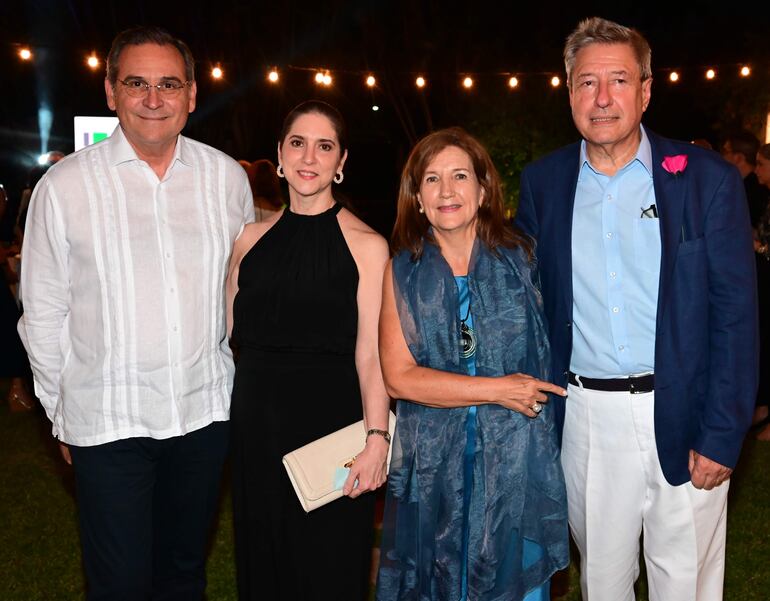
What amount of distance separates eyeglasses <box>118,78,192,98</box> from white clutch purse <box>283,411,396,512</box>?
1.30m

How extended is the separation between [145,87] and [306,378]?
1.14 meters

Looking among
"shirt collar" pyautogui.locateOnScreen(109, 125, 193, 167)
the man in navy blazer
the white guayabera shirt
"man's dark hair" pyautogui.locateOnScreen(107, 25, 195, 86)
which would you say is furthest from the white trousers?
"man's dark hair" pyautogui.locateOnScreen(107, 25, 195, 86)

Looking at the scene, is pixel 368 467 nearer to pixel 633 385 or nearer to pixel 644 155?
pixel 633 385

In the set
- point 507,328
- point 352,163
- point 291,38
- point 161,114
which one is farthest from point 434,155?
point 352,163

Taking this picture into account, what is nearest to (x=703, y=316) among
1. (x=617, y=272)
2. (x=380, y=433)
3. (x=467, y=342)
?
(x=617, y=272)

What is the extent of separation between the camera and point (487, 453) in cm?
264

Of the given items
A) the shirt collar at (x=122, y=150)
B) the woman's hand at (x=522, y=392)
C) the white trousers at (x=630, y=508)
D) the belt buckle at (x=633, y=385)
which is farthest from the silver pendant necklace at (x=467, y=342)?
the shirt collar at (x=122, y=150)

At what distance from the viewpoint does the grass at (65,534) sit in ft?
13.3

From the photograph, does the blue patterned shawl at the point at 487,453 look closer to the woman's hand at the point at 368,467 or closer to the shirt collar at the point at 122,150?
the woman's hand at the point at 368,467

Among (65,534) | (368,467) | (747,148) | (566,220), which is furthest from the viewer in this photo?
(747,148)

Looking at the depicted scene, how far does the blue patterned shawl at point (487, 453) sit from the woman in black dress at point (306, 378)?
0.26 m

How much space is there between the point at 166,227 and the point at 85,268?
0.97 feet

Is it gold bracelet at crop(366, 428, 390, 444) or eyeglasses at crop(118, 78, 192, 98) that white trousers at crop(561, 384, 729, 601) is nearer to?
gold bracelet at crop(366, 428, 390, 444)

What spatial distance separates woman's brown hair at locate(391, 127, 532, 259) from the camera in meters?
2.76
